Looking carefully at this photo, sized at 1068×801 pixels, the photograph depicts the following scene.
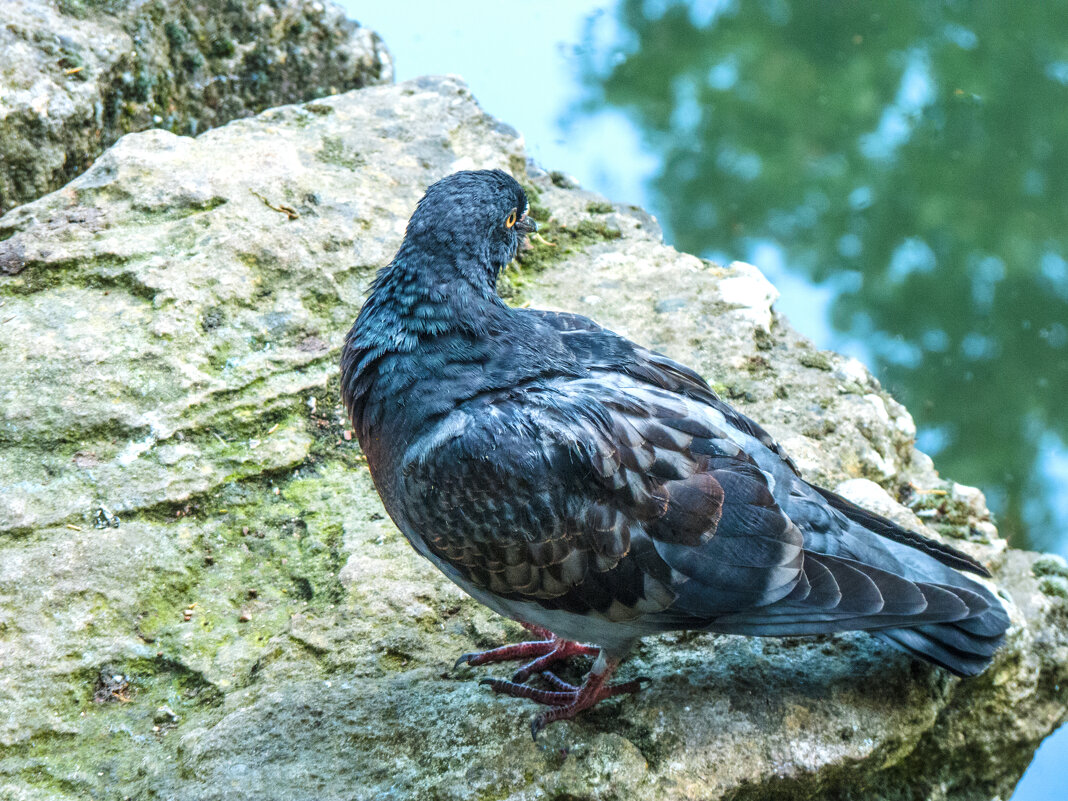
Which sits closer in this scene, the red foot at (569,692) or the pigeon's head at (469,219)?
the red foot at (569,692)

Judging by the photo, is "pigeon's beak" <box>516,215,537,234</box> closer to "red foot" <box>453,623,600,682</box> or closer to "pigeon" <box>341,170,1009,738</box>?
"pigeon" <box>341,170,1009,738</box>

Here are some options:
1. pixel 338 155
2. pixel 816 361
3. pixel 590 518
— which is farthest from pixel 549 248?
pixel 590 518

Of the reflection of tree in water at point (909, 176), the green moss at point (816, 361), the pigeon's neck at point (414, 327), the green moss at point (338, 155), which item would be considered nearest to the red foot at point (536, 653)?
the pigeon's neck at point (414, 327)

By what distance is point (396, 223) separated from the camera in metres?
5.16

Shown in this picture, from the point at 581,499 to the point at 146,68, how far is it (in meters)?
4.35

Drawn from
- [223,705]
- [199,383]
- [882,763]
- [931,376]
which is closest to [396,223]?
[199,383]

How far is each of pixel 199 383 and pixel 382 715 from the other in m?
1.72

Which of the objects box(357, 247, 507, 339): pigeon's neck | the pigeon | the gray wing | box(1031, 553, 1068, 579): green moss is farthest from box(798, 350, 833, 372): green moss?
box(357, 247, 507, 339): pigeon's neck

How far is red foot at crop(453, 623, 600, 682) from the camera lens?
12.1ft

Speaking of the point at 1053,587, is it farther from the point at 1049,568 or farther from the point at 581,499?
the point at 581,499

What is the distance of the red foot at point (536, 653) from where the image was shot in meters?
3.68

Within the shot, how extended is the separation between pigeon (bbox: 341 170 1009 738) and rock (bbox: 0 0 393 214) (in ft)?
9.74

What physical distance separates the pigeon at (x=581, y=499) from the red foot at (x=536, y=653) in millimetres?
15

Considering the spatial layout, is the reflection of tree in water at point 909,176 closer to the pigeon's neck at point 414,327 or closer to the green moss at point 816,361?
the green moss at point 816,361
